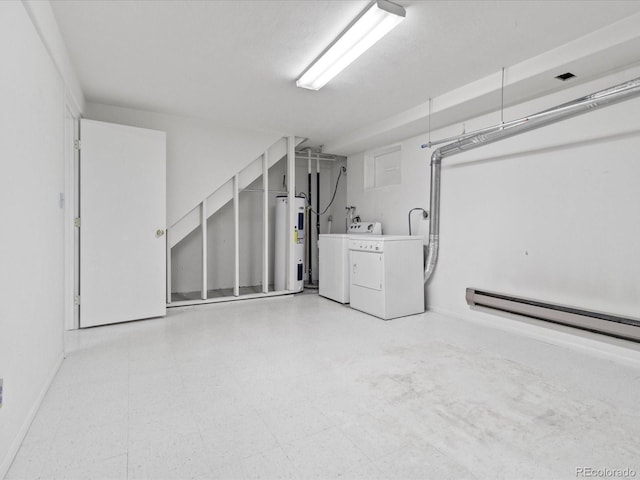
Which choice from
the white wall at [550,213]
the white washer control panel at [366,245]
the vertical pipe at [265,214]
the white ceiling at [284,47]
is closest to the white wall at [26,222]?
the white ceiling at [284,47]

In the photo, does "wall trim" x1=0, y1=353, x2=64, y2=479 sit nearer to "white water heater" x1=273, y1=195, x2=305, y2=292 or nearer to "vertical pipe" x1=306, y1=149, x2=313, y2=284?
"white water heater" x1=273, y1=195, x2=305, y2=292

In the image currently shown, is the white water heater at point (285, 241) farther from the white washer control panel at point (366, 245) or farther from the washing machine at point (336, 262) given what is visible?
the white washer control panel at point (366, 245)

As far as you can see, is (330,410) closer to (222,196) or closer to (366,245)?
(366,245)

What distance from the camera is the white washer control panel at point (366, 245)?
397 centimetres

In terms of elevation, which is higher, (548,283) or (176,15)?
(176,15)

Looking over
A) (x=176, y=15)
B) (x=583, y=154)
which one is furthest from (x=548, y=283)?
(x=176, y=15)

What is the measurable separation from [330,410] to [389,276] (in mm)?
2225

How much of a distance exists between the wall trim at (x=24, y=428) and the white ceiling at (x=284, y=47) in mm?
2444

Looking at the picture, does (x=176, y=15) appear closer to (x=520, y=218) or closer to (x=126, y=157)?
(x=126, y=157)

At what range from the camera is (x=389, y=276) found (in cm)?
398

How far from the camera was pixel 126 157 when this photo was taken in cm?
374

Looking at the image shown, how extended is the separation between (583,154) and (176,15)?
133 inches

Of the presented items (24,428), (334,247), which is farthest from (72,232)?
(334,247)

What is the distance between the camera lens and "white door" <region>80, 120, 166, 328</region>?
3.56m
